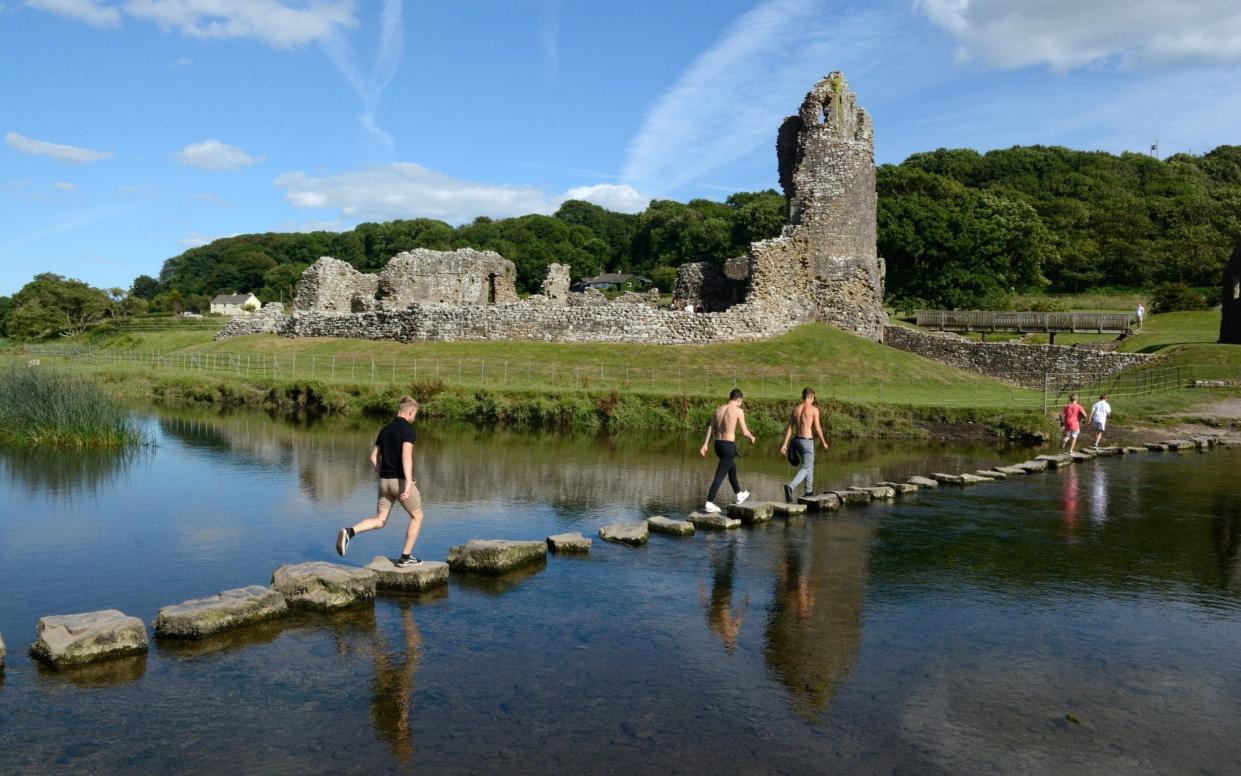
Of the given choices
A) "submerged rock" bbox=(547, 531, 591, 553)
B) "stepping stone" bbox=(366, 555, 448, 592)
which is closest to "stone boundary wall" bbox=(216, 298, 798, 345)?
"submerged rock" bbox=(547, 531, 591, 553)

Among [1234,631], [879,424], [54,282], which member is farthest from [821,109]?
[54,282]

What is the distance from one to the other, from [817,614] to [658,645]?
6.59 feet

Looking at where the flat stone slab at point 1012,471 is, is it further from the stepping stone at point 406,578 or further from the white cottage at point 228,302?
the white cottage at point 228,302

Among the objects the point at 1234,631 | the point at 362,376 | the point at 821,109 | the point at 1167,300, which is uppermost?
the point at 821,109

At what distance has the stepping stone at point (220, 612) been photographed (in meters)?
8.47

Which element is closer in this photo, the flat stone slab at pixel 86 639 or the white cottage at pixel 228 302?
the flat stone slab at pixel 86 639

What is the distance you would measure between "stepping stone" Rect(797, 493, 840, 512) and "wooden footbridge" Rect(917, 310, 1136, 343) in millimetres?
33251

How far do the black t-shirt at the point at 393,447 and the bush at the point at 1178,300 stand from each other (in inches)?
2221

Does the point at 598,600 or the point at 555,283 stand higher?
the point at 555,283

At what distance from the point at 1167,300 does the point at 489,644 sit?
58.8 meters

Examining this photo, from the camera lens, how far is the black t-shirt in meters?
10.5

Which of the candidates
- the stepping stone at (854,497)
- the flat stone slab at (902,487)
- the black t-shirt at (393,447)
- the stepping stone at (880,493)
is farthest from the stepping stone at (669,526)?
the flat stone slab at (902,487)

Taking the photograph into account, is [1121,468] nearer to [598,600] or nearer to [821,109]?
[598,600]

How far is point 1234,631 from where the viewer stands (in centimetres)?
932
